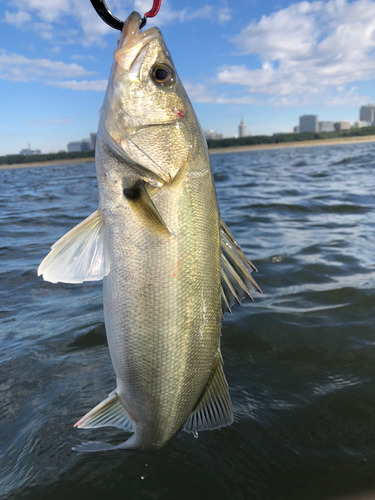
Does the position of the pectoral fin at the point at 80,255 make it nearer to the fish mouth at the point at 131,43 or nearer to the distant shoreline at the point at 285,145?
the fish mouth at the point at 131,43

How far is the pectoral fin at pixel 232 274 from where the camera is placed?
2080 millimetres

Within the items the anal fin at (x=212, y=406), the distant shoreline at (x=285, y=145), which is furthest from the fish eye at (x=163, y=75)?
the distant shoreline at (x=285, y=145)

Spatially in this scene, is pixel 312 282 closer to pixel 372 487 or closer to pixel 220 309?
pixel 372 487

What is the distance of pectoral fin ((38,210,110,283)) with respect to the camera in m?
1.91

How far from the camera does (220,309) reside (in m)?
2.03

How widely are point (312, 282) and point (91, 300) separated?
10.8 ft

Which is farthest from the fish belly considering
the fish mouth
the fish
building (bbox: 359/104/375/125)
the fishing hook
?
building (bbox: 359/104/375/125)

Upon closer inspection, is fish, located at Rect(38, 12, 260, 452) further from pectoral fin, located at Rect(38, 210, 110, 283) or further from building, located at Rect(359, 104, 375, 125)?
building, located at Rect(359, 104, 375, 125)

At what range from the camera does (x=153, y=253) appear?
181 cm

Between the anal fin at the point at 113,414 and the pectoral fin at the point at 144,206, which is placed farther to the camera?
the anal fin at the point at 113,414

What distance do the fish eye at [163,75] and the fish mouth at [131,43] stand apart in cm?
11

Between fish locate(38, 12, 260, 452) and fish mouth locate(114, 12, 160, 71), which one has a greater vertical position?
fish mouth locate(114, 12, 160, 71)

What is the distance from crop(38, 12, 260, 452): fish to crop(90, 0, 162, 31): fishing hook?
0.36 ft

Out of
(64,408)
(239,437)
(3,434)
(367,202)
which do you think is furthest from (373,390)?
(367,202)
